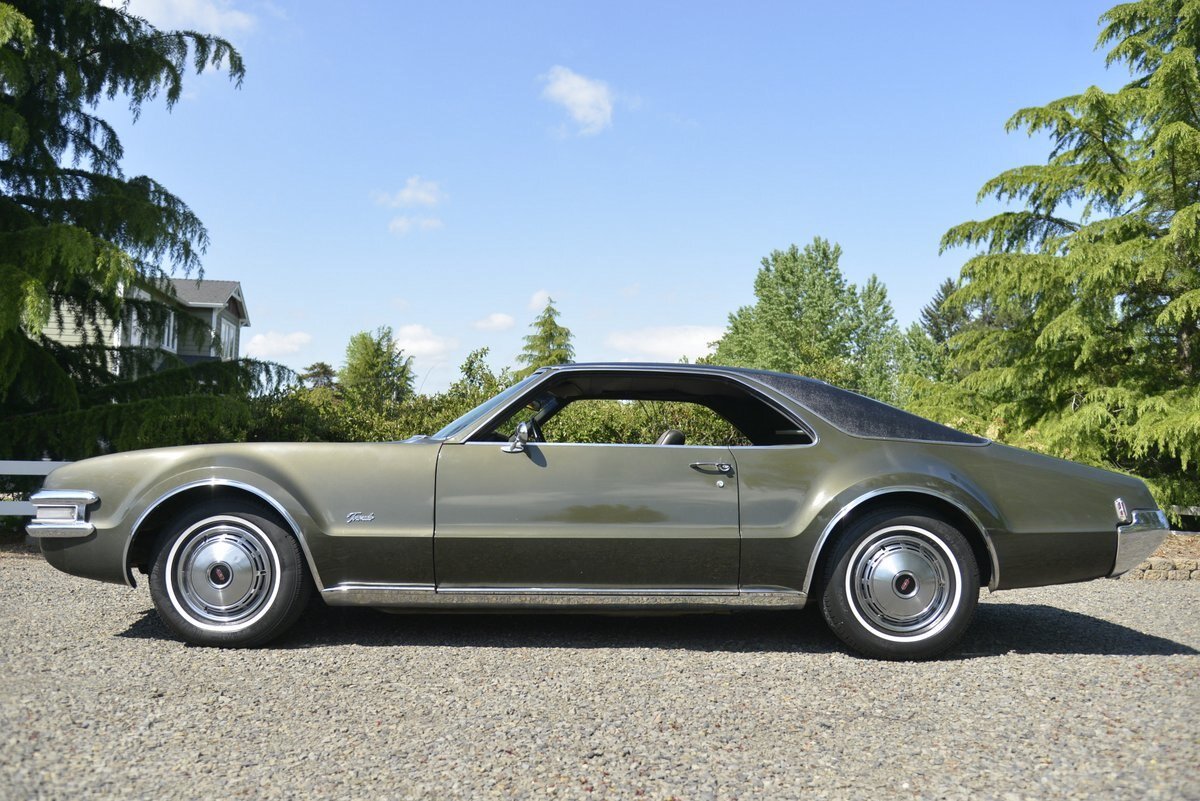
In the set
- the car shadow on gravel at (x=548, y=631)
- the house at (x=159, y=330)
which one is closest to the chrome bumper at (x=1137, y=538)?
the car shadow on gravel at (x=548, y=631)

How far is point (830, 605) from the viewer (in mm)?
4289

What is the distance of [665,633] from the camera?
4852mm

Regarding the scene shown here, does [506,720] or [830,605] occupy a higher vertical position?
[830,605]


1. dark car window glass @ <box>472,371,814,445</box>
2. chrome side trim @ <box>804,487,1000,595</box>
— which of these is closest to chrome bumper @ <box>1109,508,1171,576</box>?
chrome side trim @ <box>804,487,1000,595</box>

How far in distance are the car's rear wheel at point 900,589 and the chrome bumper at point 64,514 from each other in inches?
141

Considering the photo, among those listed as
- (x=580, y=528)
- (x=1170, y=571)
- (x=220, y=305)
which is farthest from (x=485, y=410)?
(x=220, y=305)

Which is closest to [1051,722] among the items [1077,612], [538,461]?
[538,461]

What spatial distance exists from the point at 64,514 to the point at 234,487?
86 cm

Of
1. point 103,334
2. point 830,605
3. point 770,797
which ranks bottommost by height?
point 770,797

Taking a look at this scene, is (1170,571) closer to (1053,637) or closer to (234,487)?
(1053,637)

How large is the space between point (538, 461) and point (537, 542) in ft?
1.27

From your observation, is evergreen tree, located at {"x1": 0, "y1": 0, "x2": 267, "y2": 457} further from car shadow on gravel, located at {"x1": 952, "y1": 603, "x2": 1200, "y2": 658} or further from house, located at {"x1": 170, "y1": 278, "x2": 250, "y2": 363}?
house, located at {"x1": 170, "y1": 278, "x2": 250, "y2": 363}

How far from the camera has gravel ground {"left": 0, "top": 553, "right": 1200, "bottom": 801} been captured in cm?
266

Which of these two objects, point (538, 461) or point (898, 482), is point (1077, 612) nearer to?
point (898, 482)
